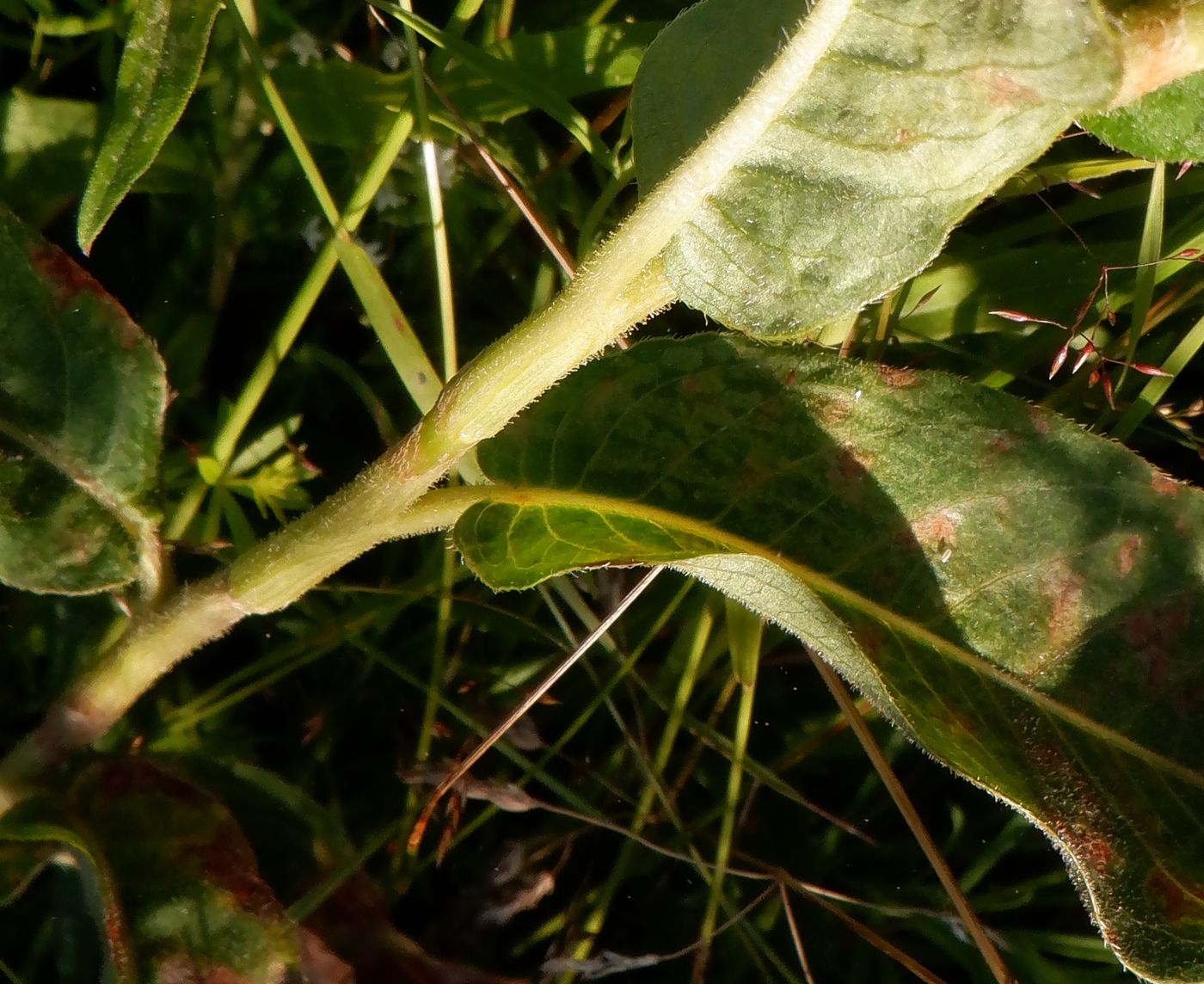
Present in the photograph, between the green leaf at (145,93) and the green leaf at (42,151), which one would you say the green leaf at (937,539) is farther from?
the green leaf at (42,151)

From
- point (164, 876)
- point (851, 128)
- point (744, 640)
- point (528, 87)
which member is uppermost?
point (851, 128)

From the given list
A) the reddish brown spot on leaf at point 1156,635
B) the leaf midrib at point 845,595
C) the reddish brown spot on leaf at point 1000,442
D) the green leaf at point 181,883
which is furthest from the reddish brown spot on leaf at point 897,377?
the green leaf at point 181,883

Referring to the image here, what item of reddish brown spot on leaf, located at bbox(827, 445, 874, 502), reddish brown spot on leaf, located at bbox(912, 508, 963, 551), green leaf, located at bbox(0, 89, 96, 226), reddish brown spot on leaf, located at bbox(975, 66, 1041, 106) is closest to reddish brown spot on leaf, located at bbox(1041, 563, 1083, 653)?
reddish brown spot on leaf, located at bbox(912, 508, 963, 551)

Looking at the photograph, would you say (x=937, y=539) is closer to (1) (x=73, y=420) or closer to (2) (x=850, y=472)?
(2) (x=850, y=472)

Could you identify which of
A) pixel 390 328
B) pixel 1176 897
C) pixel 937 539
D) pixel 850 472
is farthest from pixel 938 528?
pixel 390 328

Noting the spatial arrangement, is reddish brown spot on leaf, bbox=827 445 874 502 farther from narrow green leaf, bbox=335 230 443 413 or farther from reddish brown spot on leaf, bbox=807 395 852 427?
narrow green leaf, bbox=335 230 443 413

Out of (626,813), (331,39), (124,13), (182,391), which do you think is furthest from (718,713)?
(124,13)
